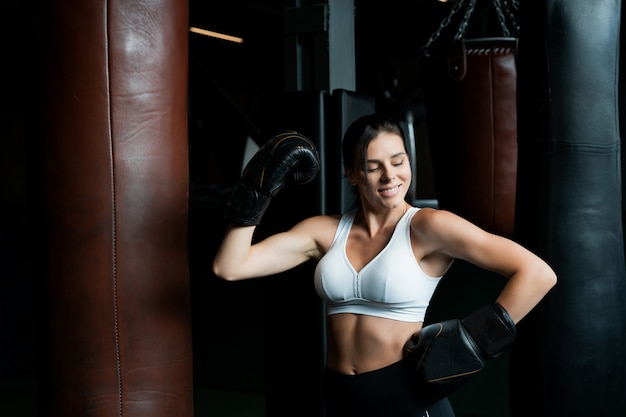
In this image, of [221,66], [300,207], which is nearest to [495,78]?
[300,207]

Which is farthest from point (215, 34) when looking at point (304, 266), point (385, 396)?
point (385, 396)

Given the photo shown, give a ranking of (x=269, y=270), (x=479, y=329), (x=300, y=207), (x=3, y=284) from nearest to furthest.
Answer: (x=479, y=329)
(x=269, y=270)
(x=300, y=207)
(x=3, y=284)

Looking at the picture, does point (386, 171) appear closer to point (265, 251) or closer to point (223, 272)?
point (265, 251)

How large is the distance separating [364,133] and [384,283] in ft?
1.29

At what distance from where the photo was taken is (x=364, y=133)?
1.96 metres

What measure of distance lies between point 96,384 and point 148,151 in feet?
2.04

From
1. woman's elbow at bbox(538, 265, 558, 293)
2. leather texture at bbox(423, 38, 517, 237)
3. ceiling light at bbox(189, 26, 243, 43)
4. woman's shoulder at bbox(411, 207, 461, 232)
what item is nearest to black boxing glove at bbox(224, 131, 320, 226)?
woman's shoulder at bbox(411, 207, 461, 232)

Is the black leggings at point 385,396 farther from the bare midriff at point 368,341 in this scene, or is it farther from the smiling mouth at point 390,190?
the smiling mouth at point 390,190

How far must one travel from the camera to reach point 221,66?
1416cm

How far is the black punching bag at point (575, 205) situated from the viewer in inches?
86.2

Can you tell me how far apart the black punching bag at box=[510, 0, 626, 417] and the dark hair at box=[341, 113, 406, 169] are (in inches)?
20.3

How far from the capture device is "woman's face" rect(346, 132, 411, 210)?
75.9 inches

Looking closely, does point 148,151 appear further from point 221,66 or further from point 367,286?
point 221,66

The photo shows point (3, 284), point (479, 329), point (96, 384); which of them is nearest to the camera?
point (479, 329)
